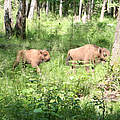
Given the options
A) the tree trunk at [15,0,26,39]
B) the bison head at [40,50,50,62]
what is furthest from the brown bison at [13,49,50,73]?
the tree trunk at [15,0,26,39]

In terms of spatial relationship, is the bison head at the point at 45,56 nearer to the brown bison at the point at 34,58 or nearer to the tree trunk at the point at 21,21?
the brown bison at the point at 34,58

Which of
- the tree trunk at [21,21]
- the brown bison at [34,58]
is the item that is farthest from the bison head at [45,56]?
the tree trunk at [21,21]

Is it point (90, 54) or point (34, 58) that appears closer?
point (90, 54)

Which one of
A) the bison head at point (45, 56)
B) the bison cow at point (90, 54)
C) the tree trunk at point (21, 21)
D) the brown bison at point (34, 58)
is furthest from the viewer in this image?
the tree trunk at point (21, 21)

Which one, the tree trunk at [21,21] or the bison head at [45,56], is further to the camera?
the tree trunk at [21,21]

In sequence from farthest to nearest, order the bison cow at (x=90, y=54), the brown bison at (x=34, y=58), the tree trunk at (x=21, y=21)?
the tree trunk at (x=21, y=21)
the brown bison at (x=34, y=58)
the bison cow at (x=90, y=54)

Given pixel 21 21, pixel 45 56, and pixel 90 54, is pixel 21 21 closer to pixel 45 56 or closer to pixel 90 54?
pixel 45 56

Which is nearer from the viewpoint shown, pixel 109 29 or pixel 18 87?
pixel 18 87

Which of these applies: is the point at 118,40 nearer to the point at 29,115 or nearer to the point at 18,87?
the point at 18,87

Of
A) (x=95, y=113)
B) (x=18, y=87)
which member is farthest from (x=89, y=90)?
(x=18, y=87)

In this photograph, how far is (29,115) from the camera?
8.46ft

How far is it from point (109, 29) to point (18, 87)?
384 inches

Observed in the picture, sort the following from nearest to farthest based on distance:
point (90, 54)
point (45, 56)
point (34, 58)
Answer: point (90, 54)
point (34, 58)
point (45, 56)

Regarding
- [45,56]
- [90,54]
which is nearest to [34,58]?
[45,56]
